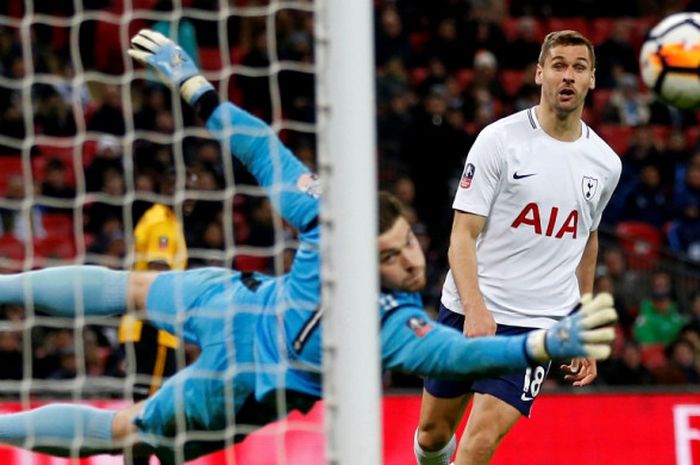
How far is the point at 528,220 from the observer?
5.34 m

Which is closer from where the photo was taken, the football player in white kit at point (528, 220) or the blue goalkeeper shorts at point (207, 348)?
the blue goalkeeper shorts at point (207, 348)

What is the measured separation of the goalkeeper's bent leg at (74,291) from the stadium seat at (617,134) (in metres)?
8.24

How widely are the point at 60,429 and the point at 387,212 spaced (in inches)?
57.9

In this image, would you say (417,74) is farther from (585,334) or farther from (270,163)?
(585,334)

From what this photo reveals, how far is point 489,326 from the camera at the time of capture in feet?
16.6

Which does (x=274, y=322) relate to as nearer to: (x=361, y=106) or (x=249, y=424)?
(x=249, y=424)

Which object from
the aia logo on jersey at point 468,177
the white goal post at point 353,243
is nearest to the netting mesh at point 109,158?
the aia logo on jersey at point 468,177

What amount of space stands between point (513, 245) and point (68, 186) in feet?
16.2

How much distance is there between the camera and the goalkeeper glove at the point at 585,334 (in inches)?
164

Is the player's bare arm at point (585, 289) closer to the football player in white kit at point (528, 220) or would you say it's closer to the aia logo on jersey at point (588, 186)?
the football player in white kit at point (528, 220)

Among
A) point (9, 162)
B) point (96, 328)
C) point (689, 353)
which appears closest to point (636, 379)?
point (689, 353)

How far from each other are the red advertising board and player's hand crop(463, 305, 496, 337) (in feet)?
7.66

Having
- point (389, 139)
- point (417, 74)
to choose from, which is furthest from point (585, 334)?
point (417, 74)

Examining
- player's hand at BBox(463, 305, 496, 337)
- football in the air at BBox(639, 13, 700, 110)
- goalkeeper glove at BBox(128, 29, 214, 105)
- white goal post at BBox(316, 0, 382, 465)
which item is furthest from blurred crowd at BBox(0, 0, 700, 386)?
white goal post at BBox(316, 0, 382, 465)
